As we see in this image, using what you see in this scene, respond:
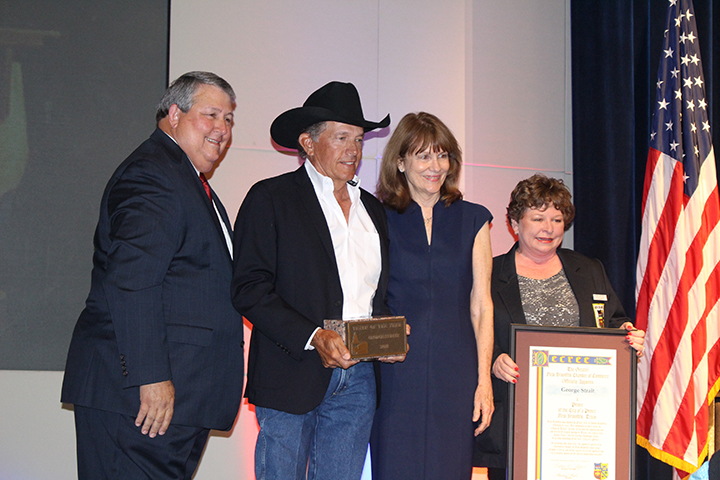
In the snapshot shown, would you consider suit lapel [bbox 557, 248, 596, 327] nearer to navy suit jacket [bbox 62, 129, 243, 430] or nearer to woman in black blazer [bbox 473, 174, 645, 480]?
woman in black blazer [bbox 473, 174, 645, 480]

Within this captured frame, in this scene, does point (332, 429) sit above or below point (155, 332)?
below

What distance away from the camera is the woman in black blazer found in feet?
9.13

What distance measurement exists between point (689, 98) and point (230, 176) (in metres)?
2.79

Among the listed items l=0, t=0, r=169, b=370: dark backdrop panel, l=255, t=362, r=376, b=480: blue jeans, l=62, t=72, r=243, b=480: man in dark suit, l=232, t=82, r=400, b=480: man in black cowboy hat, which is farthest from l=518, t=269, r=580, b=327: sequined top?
l=0, t=0, r=169, b=370: dark backdrop panel

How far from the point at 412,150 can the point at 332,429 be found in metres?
1.20

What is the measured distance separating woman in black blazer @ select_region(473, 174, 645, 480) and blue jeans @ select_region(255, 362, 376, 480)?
73 centimetres

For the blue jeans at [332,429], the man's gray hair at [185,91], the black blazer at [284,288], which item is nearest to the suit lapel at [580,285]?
the blue jeans at [332,429]

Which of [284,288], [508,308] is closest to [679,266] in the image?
[508,308]

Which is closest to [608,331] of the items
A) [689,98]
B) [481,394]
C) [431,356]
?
[481,394]

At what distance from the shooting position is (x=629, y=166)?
3.96 metres

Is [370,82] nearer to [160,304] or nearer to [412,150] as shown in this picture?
[412,150]

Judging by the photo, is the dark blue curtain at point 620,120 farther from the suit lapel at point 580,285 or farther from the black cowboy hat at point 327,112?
the black cowboy hat at point 327,112

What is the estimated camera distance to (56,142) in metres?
3.41

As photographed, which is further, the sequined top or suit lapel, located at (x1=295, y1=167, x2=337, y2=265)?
the sequined top
